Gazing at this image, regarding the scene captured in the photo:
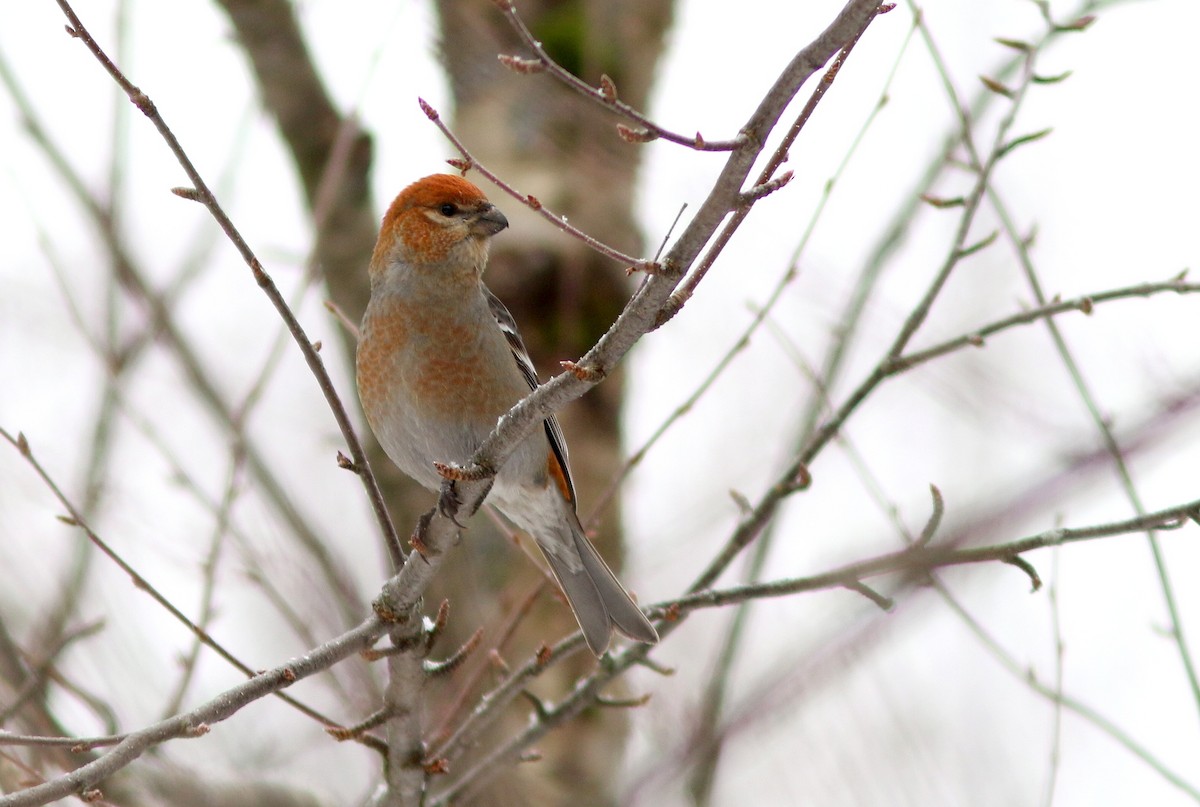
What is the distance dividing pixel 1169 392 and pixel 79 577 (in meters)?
4.03

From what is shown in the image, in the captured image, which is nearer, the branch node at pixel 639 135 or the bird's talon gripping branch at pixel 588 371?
the branch node at pixel 639 135

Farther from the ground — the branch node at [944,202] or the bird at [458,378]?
the bird at [458,378]

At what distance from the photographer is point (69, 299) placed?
170 inches

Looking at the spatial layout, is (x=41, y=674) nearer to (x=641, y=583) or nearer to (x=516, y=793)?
(x=516, y=793)

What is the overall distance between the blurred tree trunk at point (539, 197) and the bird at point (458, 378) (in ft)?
2.98

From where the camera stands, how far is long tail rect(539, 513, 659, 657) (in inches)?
150

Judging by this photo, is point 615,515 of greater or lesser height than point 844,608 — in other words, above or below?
above

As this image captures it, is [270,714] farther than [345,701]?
Yes

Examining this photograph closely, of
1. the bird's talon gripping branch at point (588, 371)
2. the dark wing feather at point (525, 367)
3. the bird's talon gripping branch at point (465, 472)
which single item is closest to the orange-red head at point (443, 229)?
the dark wing feather at point (525, 367)

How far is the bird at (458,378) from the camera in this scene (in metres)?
4.09

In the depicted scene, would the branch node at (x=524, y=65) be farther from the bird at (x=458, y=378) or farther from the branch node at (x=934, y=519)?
the bird at (x=458, y=378)

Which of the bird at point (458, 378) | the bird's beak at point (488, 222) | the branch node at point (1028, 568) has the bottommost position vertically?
the branch node at point (1028, 568)

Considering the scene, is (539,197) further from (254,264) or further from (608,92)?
(608,92)

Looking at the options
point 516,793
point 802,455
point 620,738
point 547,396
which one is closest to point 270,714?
point 620,738
